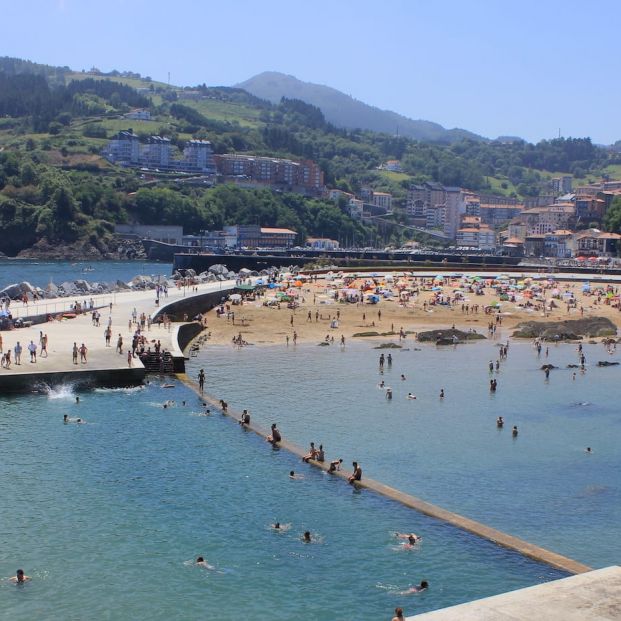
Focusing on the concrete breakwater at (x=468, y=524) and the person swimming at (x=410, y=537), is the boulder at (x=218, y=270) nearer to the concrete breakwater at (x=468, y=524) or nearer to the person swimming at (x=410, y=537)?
the concrete breakwater at (x=468, y=524)

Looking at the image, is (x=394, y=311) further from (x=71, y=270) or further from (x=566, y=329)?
(x=71, y=270)

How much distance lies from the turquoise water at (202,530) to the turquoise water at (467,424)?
0.52 meters

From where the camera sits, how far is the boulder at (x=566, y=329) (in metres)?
58.7

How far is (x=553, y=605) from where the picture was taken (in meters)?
14.4

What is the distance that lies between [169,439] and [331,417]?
6.92 m

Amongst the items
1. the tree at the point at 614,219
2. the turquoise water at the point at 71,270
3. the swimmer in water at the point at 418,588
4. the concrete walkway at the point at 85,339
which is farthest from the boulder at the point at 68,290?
the tree at the point at 614,219

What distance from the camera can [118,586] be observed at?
18.0 meters

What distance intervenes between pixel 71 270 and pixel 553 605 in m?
110

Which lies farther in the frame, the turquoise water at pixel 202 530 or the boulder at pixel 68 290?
the boulder at pixel 68 290

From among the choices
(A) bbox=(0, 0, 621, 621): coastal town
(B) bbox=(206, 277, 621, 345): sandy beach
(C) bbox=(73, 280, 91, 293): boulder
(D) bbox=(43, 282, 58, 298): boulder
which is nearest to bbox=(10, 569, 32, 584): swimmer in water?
(A) bbox=(0, 0, 621, 621): coastal town

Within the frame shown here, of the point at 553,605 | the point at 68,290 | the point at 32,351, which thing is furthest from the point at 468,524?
the point at 68,290

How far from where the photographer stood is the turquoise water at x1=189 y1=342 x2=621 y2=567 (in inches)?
917

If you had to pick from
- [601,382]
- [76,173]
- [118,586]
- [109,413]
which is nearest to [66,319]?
[109,413]

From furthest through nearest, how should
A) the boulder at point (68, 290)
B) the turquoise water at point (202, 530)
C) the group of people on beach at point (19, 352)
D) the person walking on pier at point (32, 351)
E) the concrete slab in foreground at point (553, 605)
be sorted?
the boulder at point (68, 290)
the person walking on pier at point (32, 351)
the group of people on beach at point (19, 352)
the turquoise water at point (202, 530)
the concrete slab in foreground at point (553, 605)
